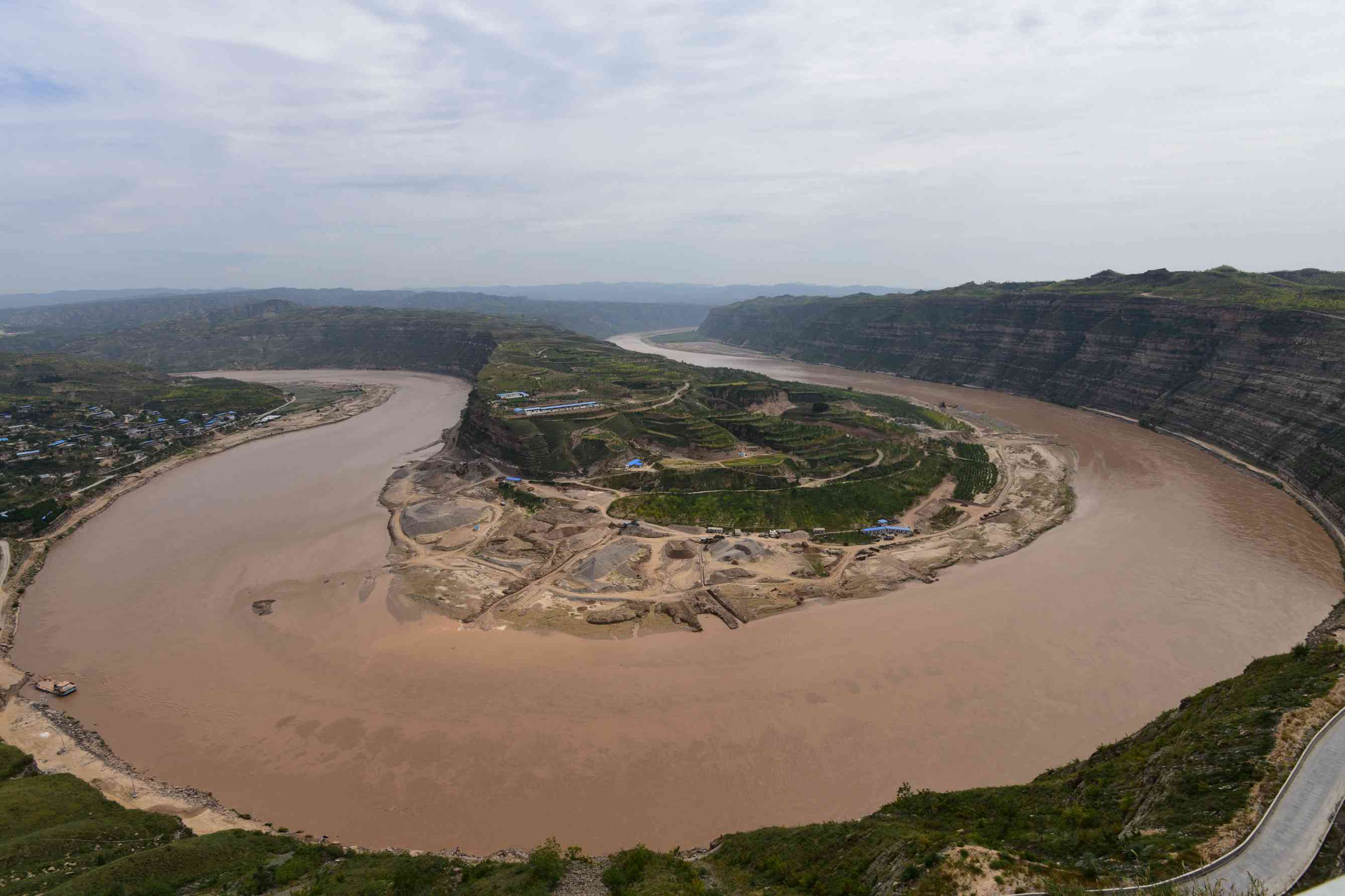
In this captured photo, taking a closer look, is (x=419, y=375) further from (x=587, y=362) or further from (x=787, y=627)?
(x=787, y=627)

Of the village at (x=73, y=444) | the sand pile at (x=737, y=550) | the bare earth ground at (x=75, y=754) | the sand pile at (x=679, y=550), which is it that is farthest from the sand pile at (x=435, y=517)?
the village at (x=73, y=444)

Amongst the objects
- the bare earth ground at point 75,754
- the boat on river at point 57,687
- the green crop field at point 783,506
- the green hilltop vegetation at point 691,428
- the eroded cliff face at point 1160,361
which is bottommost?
the bare earth ground at point 75,754

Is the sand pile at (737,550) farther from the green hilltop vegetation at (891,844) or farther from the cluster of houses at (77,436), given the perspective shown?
the cluster of houses at (77,436)

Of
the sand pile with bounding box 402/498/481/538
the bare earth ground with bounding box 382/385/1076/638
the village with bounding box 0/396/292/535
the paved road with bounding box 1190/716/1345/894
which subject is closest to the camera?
the paved road with bounding box 1190/716/1345/894

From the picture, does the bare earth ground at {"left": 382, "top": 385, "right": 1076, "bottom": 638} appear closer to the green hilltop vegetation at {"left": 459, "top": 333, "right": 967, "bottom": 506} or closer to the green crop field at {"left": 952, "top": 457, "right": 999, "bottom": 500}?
the green crop field at {"left": 952, "top": 457, "right": 999, "bottom": 500}

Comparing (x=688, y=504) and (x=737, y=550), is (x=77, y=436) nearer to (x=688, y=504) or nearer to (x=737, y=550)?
(x=688, y=504)

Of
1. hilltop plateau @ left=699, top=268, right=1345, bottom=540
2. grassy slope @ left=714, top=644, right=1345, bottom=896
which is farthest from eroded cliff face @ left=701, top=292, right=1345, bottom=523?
grassy slope @ left=714, top=644, right=1345, bottom=896
